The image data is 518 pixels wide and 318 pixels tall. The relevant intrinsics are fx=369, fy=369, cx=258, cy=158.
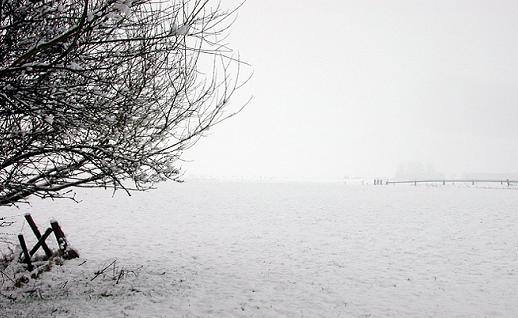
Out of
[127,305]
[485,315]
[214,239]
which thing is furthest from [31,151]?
[214,239]

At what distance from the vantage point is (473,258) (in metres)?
13.3

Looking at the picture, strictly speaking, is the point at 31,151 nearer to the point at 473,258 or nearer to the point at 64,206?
the point at 473,258

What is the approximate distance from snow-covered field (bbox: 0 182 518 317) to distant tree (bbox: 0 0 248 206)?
281 cm

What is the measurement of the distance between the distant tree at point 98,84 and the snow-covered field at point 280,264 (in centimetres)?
281

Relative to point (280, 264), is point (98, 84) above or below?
above

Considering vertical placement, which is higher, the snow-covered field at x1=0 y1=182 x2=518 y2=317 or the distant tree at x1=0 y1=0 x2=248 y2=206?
the distant tree at x1=0 y1=0 x2=248 y2=206

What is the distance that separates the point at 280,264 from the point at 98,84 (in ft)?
28.7

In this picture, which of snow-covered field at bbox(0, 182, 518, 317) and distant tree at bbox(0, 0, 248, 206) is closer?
distant tree at bbox(0, 0, 248, 206)

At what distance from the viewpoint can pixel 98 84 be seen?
17.8 feet

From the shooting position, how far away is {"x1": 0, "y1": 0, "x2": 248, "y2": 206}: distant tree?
12.7ft

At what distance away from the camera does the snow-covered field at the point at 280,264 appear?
314 inches

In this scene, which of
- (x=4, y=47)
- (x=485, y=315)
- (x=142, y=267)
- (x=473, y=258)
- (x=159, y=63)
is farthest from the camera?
(x=473, y=258)

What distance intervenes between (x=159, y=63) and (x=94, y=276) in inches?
237

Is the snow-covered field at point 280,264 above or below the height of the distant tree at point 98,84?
below
